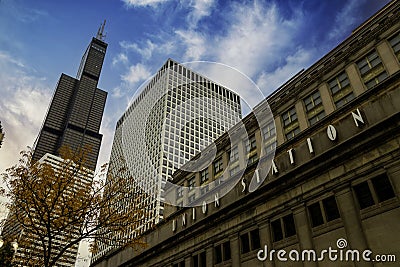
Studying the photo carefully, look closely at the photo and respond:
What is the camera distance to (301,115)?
3759 centimetres

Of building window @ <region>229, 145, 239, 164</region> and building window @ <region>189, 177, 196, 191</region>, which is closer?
building window @ <region>229, 145, 239, 164</region>

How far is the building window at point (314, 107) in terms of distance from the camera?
3575cm

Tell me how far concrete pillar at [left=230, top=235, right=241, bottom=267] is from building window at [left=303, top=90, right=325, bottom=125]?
17.2 meters

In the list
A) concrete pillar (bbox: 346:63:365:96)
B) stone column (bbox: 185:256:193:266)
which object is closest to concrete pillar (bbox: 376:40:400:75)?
concrete pillar (bbox: 346:63:365:96)

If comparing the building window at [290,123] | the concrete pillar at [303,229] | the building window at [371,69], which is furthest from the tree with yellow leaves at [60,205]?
the building window at [371,69]

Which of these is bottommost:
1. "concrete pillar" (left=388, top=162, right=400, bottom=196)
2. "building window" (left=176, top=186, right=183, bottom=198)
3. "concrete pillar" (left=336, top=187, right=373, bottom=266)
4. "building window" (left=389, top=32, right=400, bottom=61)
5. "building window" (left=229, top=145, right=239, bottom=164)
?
"concrete pillar" (left=336, top=187, right=373, bottom=266)

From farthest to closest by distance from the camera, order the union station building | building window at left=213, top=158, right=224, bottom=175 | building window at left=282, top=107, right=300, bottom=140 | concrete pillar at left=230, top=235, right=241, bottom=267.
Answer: building window at left=213, top=158, right=224, bottom=175, building window at left=282, top=107, right=300, bottom=140, concrete pillar at left=230, top=235, right=241, bottom=267, the union station building

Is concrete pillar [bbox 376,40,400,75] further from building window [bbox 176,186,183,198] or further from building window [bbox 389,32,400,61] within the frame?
building window [bbox 176,186,183,198]

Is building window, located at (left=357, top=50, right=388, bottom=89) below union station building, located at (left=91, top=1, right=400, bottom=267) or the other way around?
the other way around

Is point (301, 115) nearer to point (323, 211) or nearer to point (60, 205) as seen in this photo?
point (323, 211)

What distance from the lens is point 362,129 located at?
20.5 meters

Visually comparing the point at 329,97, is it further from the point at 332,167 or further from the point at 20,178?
the point at 20,178

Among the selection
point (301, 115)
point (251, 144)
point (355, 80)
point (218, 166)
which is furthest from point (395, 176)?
point (218, 166)

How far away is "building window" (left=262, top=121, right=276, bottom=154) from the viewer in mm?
39219
